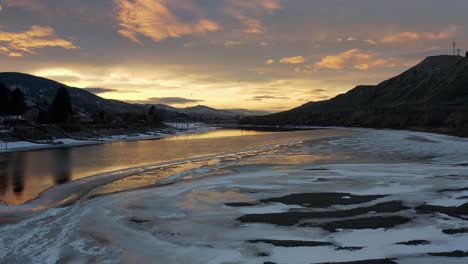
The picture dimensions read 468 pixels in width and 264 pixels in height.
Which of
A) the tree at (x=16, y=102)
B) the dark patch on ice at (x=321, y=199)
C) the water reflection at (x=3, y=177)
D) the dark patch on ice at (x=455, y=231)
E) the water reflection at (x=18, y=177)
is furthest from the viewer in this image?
the tree at (x=16, y=102)

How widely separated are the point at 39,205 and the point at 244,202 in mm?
8066

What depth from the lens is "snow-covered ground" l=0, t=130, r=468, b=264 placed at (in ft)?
28.2

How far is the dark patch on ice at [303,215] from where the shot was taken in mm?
11508

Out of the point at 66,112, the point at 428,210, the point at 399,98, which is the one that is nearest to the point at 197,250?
the point at 428,210

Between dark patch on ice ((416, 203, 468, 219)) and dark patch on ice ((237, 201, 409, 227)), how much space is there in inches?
24.3

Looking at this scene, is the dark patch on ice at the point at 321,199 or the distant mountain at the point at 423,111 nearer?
the dark patch on ice at the point at 321,199

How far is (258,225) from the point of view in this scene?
1108 cm

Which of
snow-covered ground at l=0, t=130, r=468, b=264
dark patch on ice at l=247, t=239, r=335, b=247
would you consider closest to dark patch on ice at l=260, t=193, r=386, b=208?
snow-covered ground at l=0, t=130, r=468, b=264

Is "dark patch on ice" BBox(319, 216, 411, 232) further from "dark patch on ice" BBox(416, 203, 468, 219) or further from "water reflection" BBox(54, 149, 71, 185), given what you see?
"water reflection" BBox(54, 149, 71, 185)

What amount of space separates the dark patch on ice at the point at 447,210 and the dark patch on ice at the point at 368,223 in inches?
58.8

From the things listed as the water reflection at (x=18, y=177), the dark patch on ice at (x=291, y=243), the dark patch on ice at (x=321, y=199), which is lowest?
the water reflection at (x=18, y=177)

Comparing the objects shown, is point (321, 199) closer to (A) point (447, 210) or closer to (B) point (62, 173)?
(A) point (447, 210)

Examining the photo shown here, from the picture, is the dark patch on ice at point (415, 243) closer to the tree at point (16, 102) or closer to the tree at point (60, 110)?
the tree at point (16, 102)

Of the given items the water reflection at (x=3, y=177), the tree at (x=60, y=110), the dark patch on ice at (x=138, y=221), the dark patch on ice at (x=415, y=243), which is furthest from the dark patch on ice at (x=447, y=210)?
the tree at (x=60, y=110)
